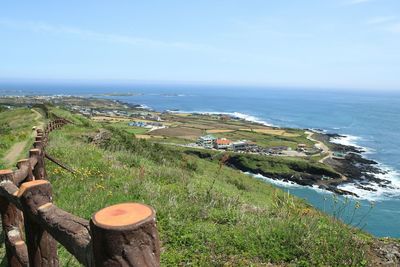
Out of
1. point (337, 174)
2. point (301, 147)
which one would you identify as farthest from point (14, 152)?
point (301, 147)

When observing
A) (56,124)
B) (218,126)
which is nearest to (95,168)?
(56,124)

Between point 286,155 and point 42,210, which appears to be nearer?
point 42,210

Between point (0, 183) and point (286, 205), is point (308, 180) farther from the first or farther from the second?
point (0, 183)

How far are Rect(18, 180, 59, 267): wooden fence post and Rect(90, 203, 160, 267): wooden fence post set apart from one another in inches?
55.4

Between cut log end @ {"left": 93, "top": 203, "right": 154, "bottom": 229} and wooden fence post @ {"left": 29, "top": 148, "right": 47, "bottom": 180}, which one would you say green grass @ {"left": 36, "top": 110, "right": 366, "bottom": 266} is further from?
cut log end @ {"left": 93, "top": 203, "right": 154, "bottom": 229}

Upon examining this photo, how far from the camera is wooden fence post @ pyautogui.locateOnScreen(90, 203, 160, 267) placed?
1.85m

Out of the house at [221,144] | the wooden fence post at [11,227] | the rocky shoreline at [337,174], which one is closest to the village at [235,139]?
the house at [221,144]

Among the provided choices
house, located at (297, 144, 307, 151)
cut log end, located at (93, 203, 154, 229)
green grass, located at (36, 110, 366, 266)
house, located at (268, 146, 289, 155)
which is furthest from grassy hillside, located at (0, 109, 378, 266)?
house, located at (297, 144, 307, 151)

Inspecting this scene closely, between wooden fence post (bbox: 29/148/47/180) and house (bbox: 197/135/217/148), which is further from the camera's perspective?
house (bbox: 197/135/217/148)

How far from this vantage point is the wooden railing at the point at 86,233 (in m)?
1.88

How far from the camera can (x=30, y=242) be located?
11.4 ft

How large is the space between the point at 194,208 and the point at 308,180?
55.6 meters

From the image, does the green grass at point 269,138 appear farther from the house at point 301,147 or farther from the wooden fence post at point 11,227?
the wooden fence post at point 11,227

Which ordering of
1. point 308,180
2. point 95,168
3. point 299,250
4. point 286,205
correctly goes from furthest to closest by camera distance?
point 308,180 < point 95,168 < point 286,205 < point 299,250
